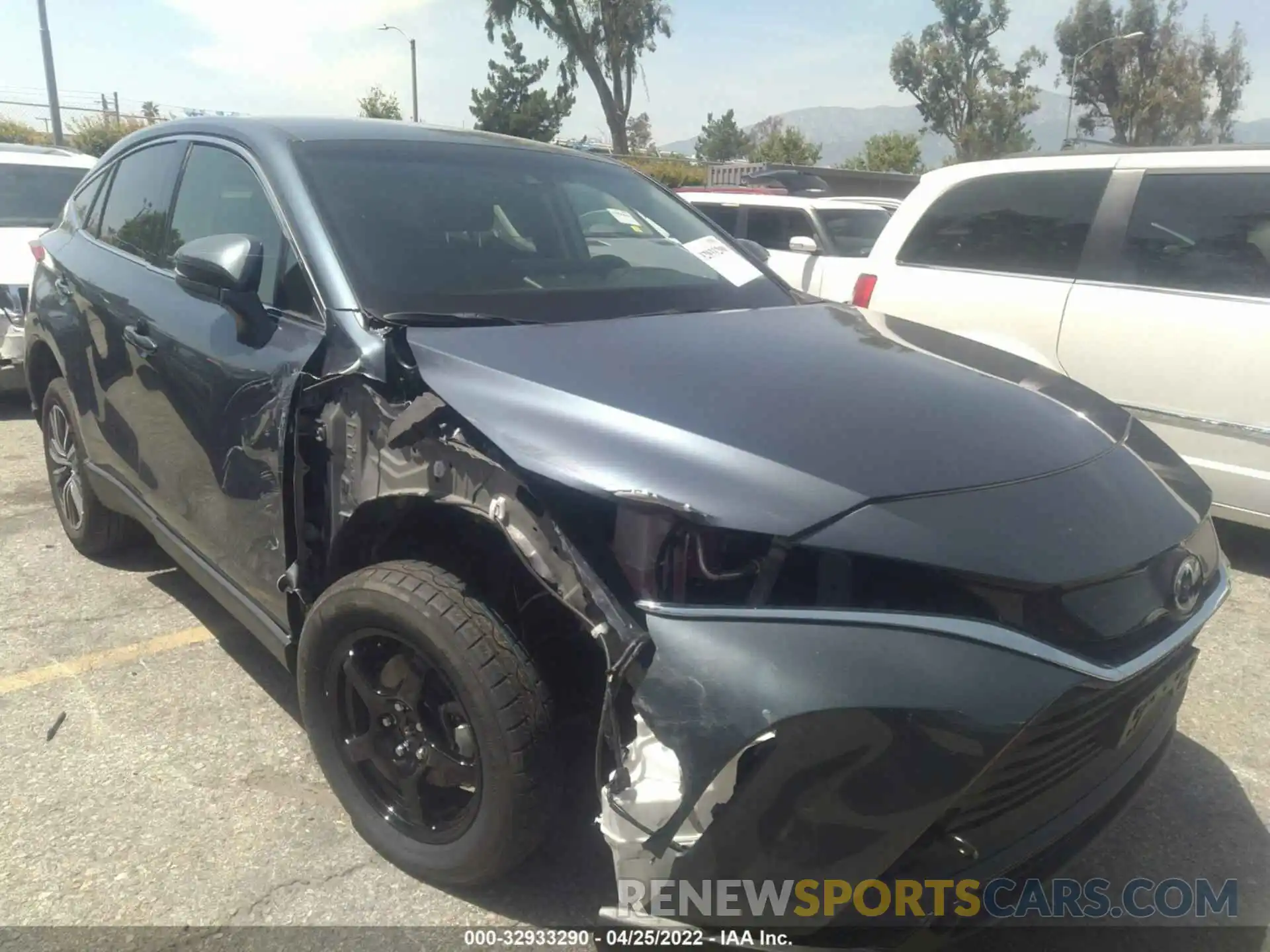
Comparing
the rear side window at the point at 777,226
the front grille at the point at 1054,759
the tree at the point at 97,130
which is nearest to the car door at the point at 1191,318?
the front grille at the point at 1054,759

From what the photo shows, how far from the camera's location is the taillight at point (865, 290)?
5.67 m

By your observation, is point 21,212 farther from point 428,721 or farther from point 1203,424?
point 1203,424

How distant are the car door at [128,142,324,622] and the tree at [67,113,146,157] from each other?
2789 cm

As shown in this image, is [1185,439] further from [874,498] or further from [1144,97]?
[1144,97]

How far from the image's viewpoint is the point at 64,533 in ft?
15.4

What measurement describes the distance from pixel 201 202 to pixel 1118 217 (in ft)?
12.9

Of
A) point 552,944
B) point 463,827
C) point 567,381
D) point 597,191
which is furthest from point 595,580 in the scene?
point 597,191

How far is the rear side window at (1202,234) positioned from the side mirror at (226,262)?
3.85 meters

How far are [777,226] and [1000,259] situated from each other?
439 centimetres

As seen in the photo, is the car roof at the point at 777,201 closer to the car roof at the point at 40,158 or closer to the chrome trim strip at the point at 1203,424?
the chrome trim strip at the point at 1203,424

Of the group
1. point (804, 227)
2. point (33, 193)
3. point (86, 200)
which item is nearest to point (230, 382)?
point (86, 200)

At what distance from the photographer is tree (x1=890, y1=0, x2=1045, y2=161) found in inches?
1833

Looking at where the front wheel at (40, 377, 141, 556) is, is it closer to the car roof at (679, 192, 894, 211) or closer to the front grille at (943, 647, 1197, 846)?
the front grille at (943, 647, 1197, 846)

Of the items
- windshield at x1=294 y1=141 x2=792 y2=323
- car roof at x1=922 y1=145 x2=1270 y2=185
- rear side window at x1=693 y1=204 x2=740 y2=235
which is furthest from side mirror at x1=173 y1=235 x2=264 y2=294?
rear side window at x1=693 y1=204 x2=740 y2=235
